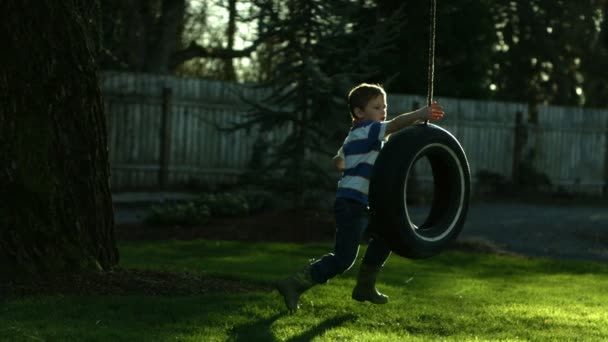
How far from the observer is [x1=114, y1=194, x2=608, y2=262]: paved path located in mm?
14312

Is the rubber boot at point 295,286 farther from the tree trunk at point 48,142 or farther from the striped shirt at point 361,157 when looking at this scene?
the tree trunk at point 48,142

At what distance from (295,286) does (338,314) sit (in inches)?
17.1

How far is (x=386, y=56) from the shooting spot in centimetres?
2106

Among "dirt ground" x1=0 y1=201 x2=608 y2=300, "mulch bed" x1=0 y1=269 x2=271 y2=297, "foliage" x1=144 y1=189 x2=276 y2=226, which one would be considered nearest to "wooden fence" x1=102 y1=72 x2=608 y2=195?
"dirt ground" x1=0 y1=201 x2=608 y2=300

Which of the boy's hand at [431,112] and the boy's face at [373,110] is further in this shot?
the boy's face at [373,110]

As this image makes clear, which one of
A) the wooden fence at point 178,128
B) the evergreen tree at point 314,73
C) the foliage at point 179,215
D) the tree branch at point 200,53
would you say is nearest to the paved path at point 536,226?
the foliage at point 179,215

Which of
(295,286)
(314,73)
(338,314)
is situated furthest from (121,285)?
(314,73)

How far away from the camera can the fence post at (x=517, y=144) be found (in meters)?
24.2

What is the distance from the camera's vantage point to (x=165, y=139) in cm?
2025

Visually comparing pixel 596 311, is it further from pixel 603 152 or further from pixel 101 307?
pixel 603 152

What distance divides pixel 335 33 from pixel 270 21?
2.92 feet

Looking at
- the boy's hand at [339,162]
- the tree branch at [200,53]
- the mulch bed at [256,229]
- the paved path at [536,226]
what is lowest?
the paved path at [536,226]

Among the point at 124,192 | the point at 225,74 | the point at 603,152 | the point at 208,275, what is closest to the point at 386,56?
the point at 124,192

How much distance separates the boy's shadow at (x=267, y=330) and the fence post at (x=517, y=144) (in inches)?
697
